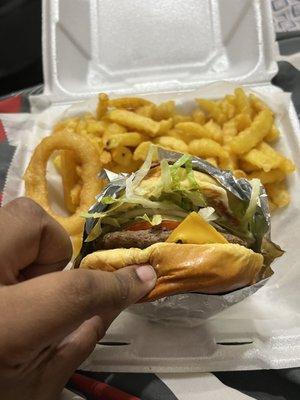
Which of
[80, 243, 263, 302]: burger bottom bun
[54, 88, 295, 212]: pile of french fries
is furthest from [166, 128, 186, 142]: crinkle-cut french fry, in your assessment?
[80, 243, 263, 302]: burger bottom bun

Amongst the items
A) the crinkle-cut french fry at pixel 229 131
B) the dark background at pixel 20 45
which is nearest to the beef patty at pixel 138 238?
the crinkle-cut french fry at pixel 229 131

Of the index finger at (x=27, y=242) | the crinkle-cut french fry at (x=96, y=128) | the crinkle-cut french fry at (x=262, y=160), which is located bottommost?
the crinkle-cut french fry at (x=262, y=160)

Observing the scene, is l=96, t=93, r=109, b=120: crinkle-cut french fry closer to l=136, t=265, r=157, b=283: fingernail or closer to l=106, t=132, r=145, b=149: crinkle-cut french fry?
l=106, t=132, r=145, b=149: crinkle-cut french fry

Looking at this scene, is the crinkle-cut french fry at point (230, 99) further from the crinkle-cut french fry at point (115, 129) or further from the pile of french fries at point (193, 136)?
the crinkle-cut french fry at point (115, 129)

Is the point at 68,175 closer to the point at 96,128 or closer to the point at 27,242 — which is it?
the point at 96,128

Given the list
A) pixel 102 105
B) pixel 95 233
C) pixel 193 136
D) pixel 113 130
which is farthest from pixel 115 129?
pixel 95 233
